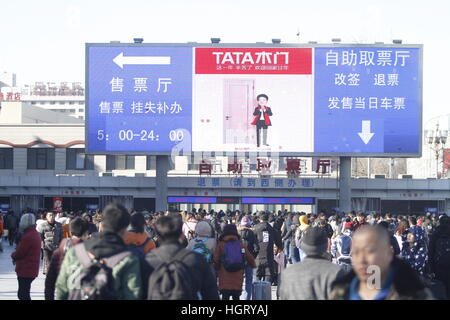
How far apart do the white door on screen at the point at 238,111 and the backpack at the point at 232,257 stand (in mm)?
25083

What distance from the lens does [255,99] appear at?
37.2 m

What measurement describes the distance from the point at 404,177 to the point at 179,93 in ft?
48.3

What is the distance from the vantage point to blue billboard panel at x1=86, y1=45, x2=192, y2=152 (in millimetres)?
37594

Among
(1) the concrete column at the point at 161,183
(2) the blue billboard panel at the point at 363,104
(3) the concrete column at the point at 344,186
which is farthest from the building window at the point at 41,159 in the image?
(2) the blue billboard panel at the point at 363,104

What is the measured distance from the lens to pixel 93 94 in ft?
125

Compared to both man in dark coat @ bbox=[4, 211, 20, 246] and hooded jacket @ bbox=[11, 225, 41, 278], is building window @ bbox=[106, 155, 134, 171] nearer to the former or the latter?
man in dark coat @ bbox=[4, 211, 20, 246]

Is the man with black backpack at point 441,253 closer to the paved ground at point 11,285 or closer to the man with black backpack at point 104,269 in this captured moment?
the paved ground at point 11,285

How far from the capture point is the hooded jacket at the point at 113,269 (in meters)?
6.20

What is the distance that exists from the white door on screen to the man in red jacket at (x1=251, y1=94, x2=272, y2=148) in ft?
0.72

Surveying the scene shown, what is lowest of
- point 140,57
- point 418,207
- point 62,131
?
point 418,207

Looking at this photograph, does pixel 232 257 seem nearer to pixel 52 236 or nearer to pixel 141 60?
pixel 52 236

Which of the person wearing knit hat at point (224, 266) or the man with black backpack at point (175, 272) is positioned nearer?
the man with black backpack at point (175, 272)
